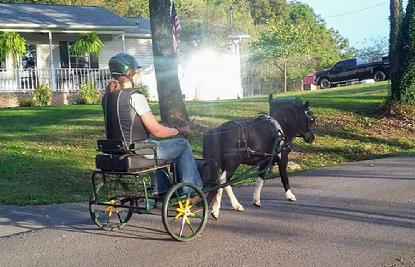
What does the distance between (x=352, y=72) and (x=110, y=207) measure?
122 feet

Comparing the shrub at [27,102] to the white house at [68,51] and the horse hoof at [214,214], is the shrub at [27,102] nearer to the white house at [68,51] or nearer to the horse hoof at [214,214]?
the white house at [68,51]

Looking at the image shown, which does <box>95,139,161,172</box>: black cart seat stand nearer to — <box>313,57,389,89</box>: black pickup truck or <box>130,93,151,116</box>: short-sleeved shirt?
<box>130,93,151,116</box>: short-sleeved shirt

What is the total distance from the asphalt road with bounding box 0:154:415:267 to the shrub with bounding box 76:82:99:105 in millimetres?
15632

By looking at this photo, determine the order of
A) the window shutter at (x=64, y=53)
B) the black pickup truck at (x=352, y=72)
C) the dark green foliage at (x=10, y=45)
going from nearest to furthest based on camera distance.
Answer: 1. the dark green foliage at (x=10, y=45)
2. the window shutter at (x=64, y=53)
3. the black pickup truck at (x=352, y=72)

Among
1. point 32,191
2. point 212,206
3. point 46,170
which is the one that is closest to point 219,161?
point 212,206

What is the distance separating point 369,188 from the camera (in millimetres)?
9570

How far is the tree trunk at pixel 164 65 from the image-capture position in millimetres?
13273

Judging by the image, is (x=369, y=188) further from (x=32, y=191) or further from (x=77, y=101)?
(x=77, y=101)

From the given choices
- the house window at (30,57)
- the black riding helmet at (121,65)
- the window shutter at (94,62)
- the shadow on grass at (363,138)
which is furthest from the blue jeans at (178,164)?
the window shutter at (94,62)

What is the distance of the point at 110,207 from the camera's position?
712 cm

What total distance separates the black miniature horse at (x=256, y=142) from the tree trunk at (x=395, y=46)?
1102 cm

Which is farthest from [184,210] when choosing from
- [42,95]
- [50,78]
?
[50,78]

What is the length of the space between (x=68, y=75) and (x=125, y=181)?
2182 centimetres

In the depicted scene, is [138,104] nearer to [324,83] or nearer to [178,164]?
[178,164]
